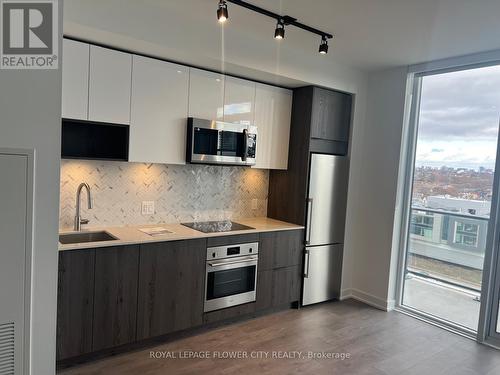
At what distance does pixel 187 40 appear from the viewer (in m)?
2.86

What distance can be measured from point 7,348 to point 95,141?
6.46 ft

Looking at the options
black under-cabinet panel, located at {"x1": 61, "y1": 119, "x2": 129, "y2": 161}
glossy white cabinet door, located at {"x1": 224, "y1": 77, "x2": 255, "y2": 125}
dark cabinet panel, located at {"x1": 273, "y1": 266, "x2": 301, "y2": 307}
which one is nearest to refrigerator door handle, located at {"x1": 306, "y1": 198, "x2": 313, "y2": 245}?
dark cabinet panel, located at {"x1": 273, "y1": 266, "x2": 301, "y2": 307}

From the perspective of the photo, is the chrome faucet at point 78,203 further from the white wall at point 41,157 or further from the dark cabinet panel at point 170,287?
the white wall at point 41,157

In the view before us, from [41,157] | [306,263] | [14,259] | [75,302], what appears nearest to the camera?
[14,259]

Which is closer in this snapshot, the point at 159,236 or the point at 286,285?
the point at 159,236

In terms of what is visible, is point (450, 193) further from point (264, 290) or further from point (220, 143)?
point (220, 143)

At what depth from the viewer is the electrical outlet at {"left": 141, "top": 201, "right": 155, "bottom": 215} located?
11.1 ft

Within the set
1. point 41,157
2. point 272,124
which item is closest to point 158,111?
point 272,124

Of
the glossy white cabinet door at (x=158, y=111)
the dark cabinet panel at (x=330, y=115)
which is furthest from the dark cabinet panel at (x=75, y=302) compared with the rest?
the dark cabinet panel at (x=330, y=115)

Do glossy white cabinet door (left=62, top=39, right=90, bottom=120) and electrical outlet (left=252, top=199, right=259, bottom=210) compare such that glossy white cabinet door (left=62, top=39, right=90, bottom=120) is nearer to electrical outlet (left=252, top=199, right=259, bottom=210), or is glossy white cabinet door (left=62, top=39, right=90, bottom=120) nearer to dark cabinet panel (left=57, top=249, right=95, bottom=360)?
dark cabinet panel (left=57, top=249, right=95, bottom=360)

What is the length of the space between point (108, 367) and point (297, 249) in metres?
2.09

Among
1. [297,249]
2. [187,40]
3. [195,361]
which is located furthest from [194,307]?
[187,40]

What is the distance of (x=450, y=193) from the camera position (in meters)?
3.71

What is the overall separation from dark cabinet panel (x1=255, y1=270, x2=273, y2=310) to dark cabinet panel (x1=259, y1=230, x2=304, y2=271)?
0.07 meters
